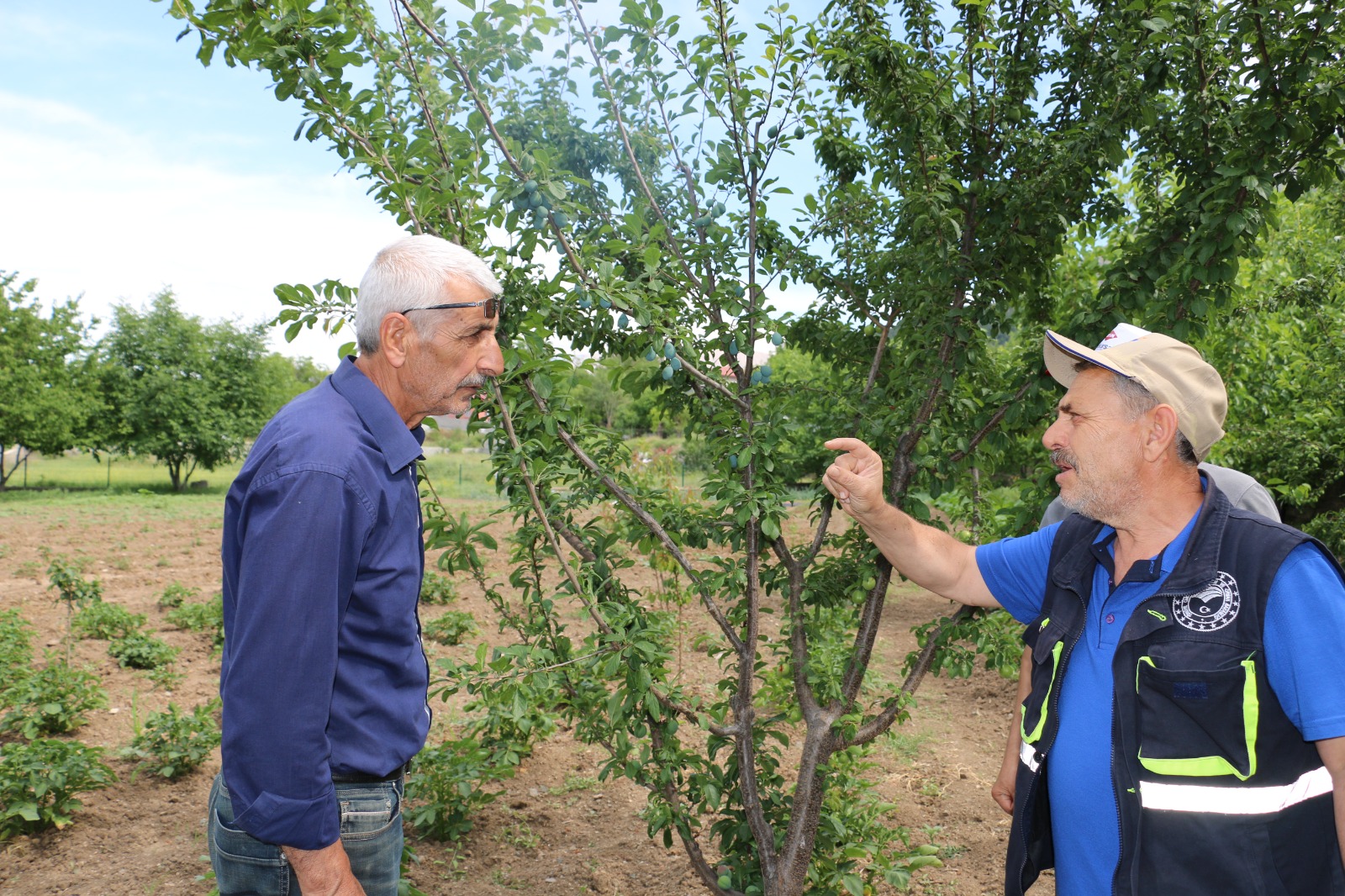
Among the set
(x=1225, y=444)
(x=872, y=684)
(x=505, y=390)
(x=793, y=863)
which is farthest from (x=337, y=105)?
(x=1225, y=444)

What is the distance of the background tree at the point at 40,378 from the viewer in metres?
23.5

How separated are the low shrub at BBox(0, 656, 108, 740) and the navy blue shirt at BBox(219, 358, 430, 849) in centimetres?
393

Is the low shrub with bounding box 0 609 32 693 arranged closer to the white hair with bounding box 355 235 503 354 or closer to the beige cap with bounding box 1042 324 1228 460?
the white hair with bounding box 355 235 503 354

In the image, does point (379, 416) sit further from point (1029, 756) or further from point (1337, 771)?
point (1337, 771)

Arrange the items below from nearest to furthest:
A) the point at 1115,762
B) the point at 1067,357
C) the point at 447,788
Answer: the point at 1115,762 → the point at 1067,357 → the point at 447,788

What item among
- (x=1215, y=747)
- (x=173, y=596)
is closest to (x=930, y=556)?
(x=1215, y=747)

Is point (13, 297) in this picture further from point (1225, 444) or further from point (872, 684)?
point (1225, 444)

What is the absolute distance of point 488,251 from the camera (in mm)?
2426

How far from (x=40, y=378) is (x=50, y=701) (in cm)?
2587

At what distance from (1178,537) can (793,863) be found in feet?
5.43

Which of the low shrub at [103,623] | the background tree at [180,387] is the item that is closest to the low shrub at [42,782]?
the low shrub at [103,623]

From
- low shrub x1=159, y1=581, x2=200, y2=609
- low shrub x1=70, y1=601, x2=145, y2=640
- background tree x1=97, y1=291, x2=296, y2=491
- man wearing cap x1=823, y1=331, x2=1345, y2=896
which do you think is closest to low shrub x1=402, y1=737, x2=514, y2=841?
man wearing cap x1=823, y1=331, x2=1345, y2=896

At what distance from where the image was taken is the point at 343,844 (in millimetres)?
1559

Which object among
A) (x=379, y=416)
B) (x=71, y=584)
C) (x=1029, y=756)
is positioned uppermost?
(x=379, y=416)
